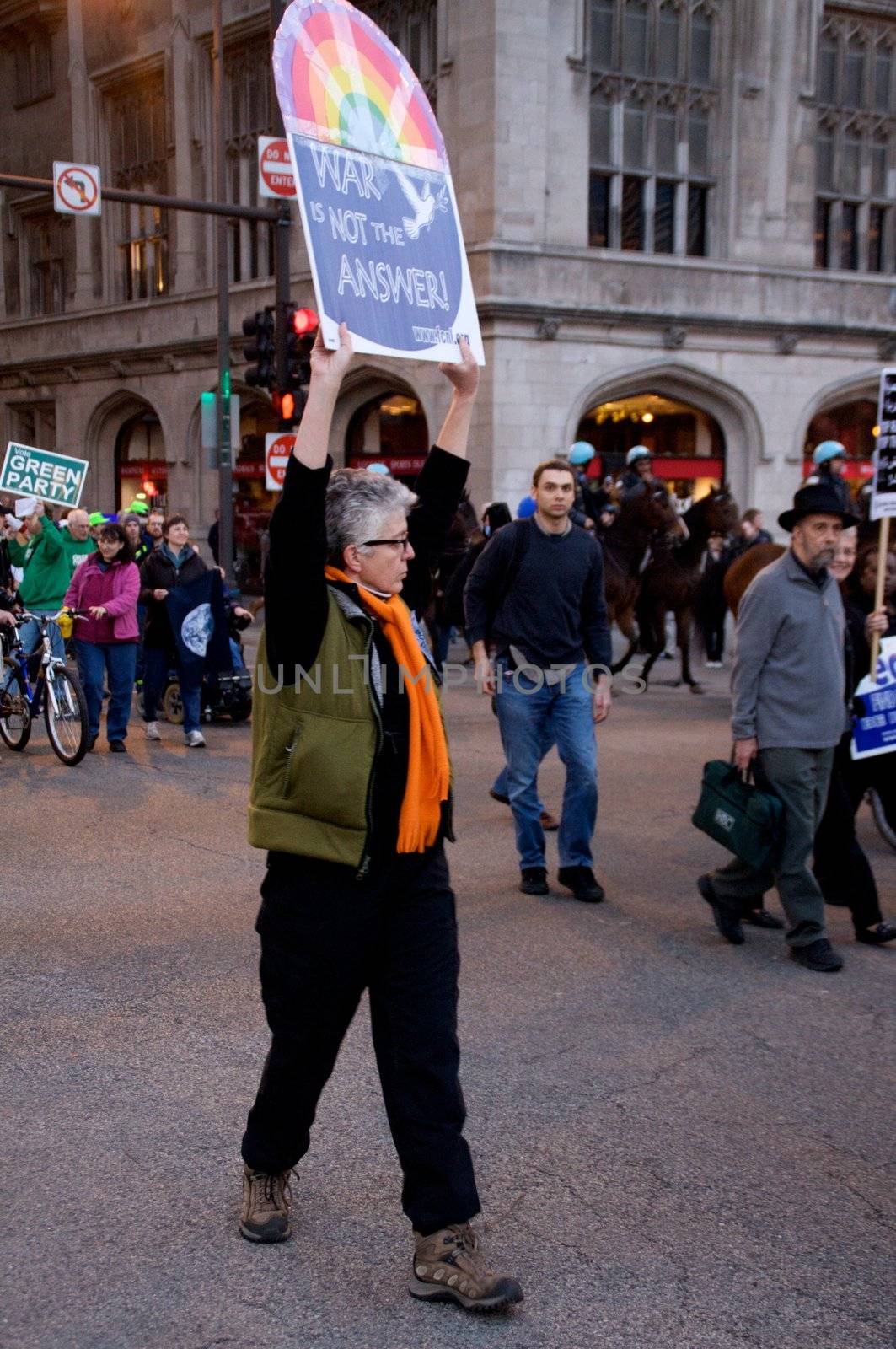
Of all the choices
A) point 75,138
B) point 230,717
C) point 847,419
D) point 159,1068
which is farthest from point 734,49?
point 159,1068

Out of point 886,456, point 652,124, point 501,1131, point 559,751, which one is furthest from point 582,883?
point 652,124

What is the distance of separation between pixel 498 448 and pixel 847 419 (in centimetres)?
838

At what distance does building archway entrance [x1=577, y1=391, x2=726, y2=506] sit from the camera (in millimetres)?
25266

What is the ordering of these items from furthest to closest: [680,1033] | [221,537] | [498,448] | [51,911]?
[498,448] < [221,537] < [51,911] < [680,1033]

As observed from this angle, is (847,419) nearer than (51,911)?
No

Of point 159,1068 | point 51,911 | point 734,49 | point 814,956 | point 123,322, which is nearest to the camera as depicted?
point 159,1068

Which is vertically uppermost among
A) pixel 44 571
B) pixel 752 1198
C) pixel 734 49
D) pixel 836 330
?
pixel 734 49

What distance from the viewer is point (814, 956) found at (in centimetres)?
584

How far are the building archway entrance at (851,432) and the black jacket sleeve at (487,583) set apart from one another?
65.8ft

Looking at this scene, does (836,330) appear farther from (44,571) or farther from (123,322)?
(44,571)

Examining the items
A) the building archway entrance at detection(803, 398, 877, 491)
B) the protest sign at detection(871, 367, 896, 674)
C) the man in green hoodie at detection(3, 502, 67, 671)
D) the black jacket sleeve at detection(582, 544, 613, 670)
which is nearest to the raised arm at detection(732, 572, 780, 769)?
the black jacket sleeve at detection(582, 544, 613, 670)

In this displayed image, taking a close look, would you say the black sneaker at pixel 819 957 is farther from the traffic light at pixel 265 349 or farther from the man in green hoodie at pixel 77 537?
the traffic light at pixel 265 349

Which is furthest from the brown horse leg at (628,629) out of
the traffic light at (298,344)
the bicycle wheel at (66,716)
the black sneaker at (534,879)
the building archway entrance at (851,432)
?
the building archway entrance at (851,432)

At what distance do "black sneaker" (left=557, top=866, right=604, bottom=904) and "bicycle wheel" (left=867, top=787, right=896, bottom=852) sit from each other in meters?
1.96
